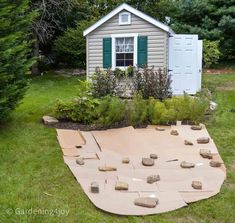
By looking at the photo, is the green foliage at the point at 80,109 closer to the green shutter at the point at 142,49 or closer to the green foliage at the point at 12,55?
the green foliage at the point at 12,55

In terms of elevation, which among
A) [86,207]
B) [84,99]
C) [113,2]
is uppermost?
[113,2]

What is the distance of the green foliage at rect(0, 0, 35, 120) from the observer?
5918 mm

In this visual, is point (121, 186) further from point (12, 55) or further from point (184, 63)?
point (184, 63)

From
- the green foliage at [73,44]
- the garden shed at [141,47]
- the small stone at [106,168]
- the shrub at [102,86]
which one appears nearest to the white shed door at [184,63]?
the garden shed at [141,47]

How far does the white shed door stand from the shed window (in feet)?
3.89

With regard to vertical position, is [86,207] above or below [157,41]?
below

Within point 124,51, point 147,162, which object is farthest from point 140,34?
point 147,162

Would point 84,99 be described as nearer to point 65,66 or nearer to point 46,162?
point 46,162

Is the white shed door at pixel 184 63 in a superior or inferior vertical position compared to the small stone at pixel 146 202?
superior

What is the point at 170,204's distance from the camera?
148 inches

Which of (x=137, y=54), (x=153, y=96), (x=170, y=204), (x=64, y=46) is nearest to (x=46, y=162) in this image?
(x=170, y=204)

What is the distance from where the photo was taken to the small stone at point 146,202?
370cm

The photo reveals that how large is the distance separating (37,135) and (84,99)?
A: 1.38m

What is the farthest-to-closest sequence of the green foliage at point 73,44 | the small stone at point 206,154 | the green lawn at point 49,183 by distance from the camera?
the green foliage at point 73,44 < the small stone at point 206,154 < the green lawn at point 49,183
